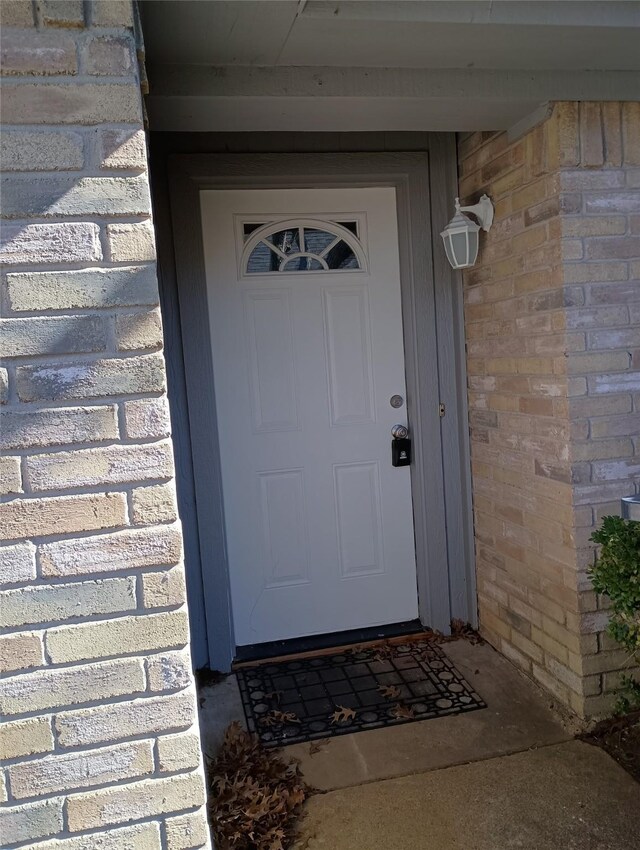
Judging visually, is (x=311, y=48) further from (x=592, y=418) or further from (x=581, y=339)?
(x=592, y=418)

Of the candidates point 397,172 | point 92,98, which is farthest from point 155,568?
point 397,172

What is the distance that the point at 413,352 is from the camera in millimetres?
3480

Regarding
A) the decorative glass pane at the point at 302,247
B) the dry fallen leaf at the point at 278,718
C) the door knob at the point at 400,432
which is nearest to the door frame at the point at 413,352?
the door knob at the point at 400,432

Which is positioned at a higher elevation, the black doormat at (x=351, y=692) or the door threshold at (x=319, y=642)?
the door threshold at (x=319, y=642)

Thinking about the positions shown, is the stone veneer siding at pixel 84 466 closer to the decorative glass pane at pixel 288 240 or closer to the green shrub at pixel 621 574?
the green shrub at pixel 621 574

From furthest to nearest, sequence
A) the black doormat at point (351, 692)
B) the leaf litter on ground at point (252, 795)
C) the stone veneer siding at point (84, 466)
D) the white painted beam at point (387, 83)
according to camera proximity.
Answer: the black doormat at point (351, 692) → the white painted beam at point (387, 83) → the leaf litter on ground at point (252, 795) → the stone veneer siding at point (84, 466)

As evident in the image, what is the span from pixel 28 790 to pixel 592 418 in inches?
88.9

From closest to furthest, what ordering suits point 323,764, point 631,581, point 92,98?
point 92,98 → point 631,581 → point 323,764

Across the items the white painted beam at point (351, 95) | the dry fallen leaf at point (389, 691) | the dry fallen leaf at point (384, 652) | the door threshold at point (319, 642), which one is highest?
the white painted beam at point (351, 95)

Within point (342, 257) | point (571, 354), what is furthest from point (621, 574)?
Answer: point (342, 257)

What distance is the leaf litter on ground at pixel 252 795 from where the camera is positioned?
7.27 ft

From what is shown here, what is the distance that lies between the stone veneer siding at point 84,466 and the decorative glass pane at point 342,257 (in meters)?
1.91

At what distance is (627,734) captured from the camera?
268cm

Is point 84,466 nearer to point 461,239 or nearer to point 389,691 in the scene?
point 389,691
